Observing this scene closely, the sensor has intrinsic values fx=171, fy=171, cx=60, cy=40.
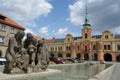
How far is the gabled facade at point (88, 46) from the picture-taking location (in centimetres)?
7281

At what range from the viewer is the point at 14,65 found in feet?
33.4

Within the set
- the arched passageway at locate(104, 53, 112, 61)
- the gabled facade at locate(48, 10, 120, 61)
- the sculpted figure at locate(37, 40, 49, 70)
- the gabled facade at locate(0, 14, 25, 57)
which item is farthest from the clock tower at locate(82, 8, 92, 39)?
the sculpted figure at locate(37, 40, 49, 70)

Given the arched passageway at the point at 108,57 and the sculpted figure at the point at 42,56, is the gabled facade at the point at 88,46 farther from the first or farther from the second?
the sculpted figure at the point at 42,56

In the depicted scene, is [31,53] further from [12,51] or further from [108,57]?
[108,57]

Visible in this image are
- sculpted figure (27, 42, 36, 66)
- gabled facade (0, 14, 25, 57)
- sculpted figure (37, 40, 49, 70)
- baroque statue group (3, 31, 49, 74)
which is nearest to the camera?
baroque statue group (3, 31, 49, 74)

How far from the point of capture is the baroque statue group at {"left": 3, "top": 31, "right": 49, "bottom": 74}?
10181 millimetres

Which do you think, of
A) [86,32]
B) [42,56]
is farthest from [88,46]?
[42,56]

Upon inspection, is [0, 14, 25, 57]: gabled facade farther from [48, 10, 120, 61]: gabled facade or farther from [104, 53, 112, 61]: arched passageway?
[104, 53, 112, 61]: arched passageway

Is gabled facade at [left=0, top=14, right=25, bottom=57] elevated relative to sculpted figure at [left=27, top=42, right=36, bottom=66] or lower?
elevated

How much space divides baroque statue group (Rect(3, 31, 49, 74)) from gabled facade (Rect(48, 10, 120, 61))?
62905 mm

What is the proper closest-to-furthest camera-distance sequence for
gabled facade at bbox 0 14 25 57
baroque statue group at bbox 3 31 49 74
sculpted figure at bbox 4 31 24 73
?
sculpted figure at bbox 4 31 24 73 → baroque statue group at bbox 3 31 49 74 → gabled facade at bbox 0 14 25 57

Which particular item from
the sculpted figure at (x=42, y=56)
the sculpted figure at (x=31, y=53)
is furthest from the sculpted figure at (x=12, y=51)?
the sculpted figure at (x=42, y=56)

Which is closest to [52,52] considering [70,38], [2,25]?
[70,38]

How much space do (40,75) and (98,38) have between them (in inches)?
2716
